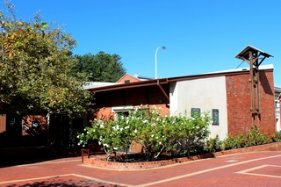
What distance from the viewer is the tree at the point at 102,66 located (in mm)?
72812

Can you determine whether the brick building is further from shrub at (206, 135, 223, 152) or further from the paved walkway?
the paved walkway

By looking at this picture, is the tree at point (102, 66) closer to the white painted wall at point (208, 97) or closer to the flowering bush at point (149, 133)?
the white painted wall at point (208, 97)

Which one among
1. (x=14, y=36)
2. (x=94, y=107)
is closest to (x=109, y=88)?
(x=94, y=107)

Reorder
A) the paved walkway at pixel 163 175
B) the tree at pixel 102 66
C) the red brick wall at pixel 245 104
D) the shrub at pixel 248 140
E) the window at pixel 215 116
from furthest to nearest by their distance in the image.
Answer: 1. the tree at pixel 102 66
2. the red brick wall at pixel 245 104
3. the window at pixel 215 116
4. the shrub at pixel 248 140
5. the paved walkway at pixel 163 175

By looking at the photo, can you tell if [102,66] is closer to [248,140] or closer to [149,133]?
[248,140]

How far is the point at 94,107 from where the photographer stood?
22641mm

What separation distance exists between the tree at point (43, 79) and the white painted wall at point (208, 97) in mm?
4705

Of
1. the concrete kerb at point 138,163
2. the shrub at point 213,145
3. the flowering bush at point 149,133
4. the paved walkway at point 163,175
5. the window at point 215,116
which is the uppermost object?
the window at point 215,116

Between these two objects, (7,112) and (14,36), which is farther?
(7,112)

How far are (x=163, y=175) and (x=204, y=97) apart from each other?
299 inches

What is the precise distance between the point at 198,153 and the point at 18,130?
15.4 m

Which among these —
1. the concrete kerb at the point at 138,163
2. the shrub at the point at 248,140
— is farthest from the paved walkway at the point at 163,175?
the shrub at the point at 248,140

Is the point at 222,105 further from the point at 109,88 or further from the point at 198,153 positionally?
the point at 109,88

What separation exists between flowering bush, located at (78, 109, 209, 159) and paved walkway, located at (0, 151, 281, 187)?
981 millimetres
